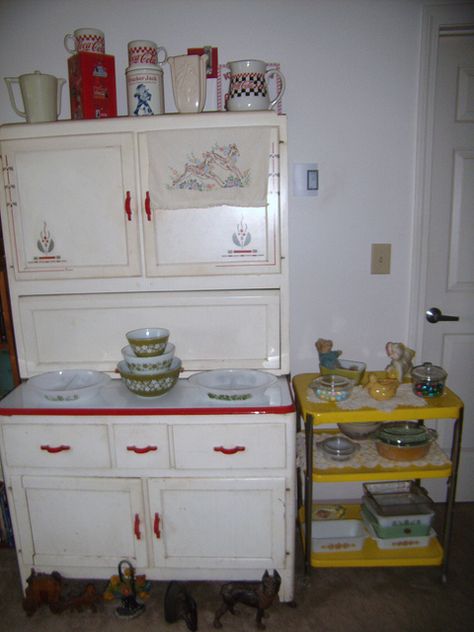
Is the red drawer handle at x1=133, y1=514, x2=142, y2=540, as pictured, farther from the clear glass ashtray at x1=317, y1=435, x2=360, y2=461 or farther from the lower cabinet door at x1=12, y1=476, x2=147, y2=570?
the clear glass ashtray at x1=317, y1=435, x2=360, y2=461

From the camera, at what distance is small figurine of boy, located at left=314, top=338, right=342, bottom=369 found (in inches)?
86.8

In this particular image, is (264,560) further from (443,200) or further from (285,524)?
(443,200)

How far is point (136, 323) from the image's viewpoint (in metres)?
2.14

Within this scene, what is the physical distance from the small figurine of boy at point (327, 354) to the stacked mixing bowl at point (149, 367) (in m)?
0.64

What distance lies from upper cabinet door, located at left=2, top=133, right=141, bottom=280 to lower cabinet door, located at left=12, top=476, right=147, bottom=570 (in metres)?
0.83

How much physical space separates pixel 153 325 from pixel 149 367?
0.86ft

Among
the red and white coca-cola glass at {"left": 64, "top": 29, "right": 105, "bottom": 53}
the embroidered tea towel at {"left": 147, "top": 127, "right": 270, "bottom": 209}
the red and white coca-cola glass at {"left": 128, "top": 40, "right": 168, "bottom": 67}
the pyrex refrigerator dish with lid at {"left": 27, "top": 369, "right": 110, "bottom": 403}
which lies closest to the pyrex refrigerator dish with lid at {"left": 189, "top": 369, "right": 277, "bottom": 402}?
the pyrex refrigerator dish with lid at {"left": 27, "top": 369, "right": 110, "bottom": 403}

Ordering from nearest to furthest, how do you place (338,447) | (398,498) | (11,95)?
(11,95)
(338,447)
(398,498)

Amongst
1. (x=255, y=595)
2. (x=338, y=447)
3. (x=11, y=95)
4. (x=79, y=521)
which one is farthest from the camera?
(x=338, y=447)

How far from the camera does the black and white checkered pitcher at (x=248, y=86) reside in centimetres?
193

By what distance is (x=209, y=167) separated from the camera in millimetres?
1971

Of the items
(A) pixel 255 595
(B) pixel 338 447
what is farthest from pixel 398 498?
(A) pixel 255 595

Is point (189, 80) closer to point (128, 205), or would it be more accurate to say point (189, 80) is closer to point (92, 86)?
point (92, 86)

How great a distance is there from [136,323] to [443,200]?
1.51m
